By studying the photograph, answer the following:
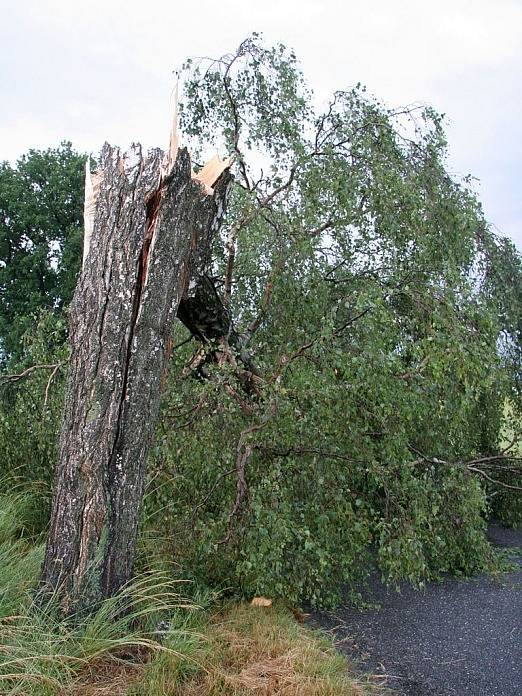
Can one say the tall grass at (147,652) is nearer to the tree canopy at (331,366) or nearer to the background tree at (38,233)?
the tree canopy at (331,366)

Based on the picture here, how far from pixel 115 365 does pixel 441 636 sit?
2660 millimetres

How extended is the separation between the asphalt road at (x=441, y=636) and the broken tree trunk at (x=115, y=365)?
1571 millimetres

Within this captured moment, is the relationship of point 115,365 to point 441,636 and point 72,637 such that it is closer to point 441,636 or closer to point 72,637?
point 72,637

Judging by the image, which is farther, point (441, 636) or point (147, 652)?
point (441, 636)

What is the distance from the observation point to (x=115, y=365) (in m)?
3.35

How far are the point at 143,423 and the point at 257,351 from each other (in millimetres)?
1950

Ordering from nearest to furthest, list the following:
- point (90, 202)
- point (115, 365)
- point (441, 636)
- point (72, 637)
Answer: point (72, 637), point (115, 365), point (90, 202), point (441, 636)

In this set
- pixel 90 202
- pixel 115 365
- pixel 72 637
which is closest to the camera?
pixel 72 637

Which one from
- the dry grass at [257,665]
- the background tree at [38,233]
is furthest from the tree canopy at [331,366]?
the background tree at [38,233]

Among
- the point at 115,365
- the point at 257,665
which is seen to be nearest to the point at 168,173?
the point at 115,365

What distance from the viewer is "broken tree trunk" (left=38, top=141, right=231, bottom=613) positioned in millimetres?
3309

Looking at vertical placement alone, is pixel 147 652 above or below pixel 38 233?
below

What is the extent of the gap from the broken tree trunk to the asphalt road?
157cm

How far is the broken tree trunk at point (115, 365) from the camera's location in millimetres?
3309
